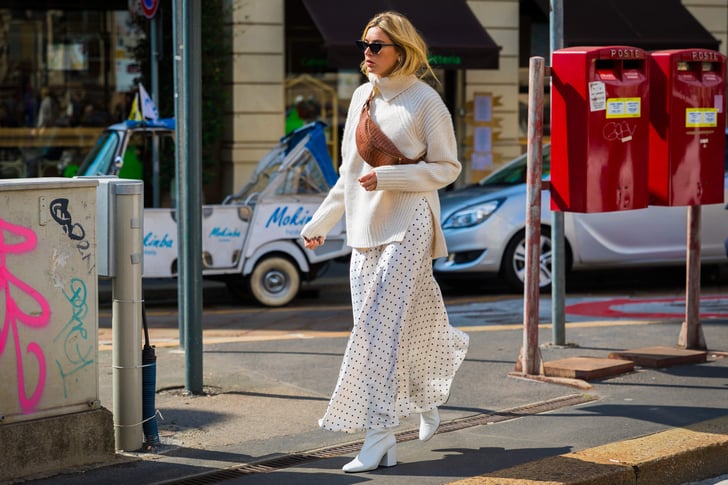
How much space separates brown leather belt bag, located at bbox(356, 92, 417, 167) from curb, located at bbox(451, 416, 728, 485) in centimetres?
136

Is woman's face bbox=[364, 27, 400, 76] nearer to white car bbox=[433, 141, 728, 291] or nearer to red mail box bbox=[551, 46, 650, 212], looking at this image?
red mail box bbox=[551, 46, 650, 212]

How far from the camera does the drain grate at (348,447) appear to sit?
17.4 feet

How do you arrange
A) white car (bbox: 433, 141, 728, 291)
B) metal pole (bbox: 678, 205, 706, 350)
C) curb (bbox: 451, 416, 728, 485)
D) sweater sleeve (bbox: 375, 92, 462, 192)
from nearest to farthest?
1. curb (bbox: 451, 416, 728, 485)
2. sweater sleeve (bbox: 375, 92, 462, 192)
3. metal pole (bbox: 678, 205, 706, 350)
4. white car (bbox: 433, 141, 728, 291)

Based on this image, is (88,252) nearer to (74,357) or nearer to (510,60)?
(74,357)

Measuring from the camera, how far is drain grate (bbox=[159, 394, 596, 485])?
Result: 530 centimetres

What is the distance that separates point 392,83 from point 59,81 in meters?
12.2

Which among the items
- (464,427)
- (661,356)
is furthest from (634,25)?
(464,427)

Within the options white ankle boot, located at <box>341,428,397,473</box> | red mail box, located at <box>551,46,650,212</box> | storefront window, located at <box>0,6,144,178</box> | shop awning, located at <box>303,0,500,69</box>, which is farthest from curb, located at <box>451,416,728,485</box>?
storefront window, located at <box>0,6,144,178</box>

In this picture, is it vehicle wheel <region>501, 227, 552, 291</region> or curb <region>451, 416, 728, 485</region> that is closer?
curb <region>451, 416, 728, 485</region>

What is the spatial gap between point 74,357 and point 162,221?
18.2 ft

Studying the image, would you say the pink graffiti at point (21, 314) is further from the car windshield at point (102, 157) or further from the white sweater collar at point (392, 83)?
the car windshield at point (102, 157)

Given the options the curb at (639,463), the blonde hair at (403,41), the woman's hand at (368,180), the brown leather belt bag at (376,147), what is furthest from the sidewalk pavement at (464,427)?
the blonde hair at (403,41)

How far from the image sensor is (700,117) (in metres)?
7.74

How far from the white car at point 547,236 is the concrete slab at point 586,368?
424 centimetres
